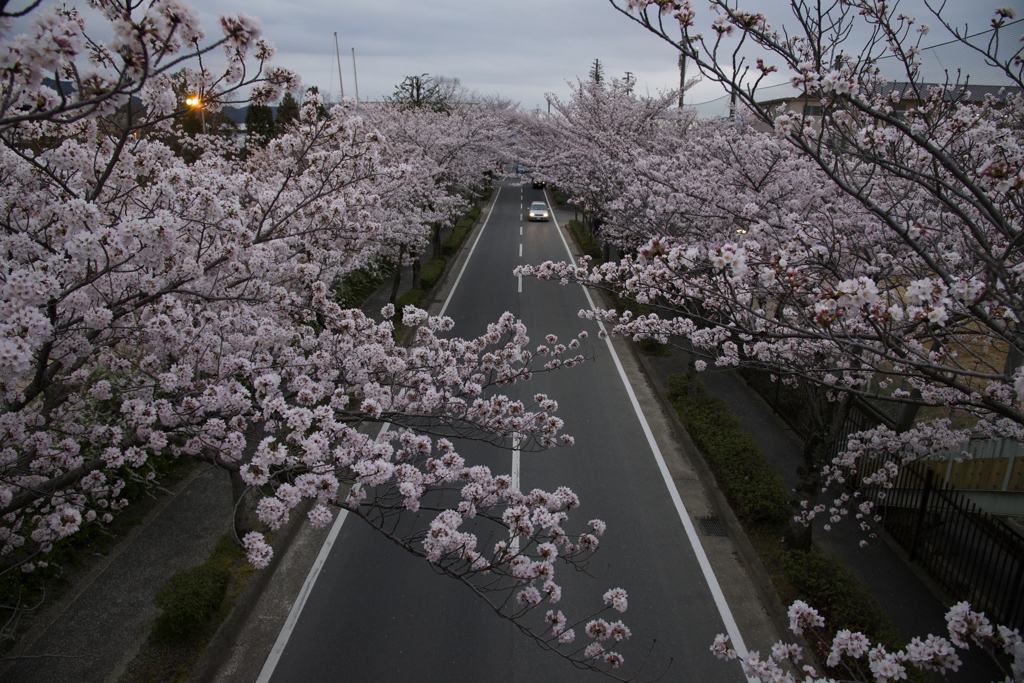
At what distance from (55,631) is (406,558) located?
413 centimetres

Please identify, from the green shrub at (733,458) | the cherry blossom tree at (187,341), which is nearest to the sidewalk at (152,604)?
the cherry blossom tree at (187,341)

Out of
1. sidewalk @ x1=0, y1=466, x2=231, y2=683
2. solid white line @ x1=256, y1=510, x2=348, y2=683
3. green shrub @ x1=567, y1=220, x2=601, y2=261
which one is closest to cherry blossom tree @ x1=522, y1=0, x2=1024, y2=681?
solid white line @ x1=256, y1=510, x2=348, y2=683

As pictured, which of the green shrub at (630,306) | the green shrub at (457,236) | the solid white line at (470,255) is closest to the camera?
the green shrub at (630,306)

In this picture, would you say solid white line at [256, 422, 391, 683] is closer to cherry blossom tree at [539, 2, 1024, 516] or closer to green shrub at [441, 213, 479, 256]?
cherry blossom tree at [539, 2, 1024, 516]

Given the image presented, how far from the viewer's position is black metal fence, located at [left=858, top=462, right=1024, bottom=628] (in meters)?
6.97

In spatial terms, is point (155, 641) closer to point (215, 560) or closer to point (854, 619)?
point (215, 560)

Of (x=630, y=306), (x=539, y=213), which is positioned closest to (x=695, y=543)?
(x=630, y=306)

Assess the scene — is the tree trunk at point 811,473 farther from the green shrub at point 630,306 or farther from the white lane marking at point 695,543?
the green shrub at point 630,306

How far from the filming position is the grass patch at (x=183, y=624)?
6293 mm

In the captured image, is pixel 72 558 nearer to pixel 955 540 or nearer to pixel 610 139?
pixel 955 540

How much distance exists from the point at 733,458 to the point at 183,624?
8.35 m

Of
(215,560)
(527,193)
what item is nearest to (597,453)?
(215,560)

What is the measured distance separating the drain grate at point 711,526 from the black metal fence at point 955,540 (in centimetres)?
234

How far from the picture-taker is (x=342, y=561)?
852 cm
